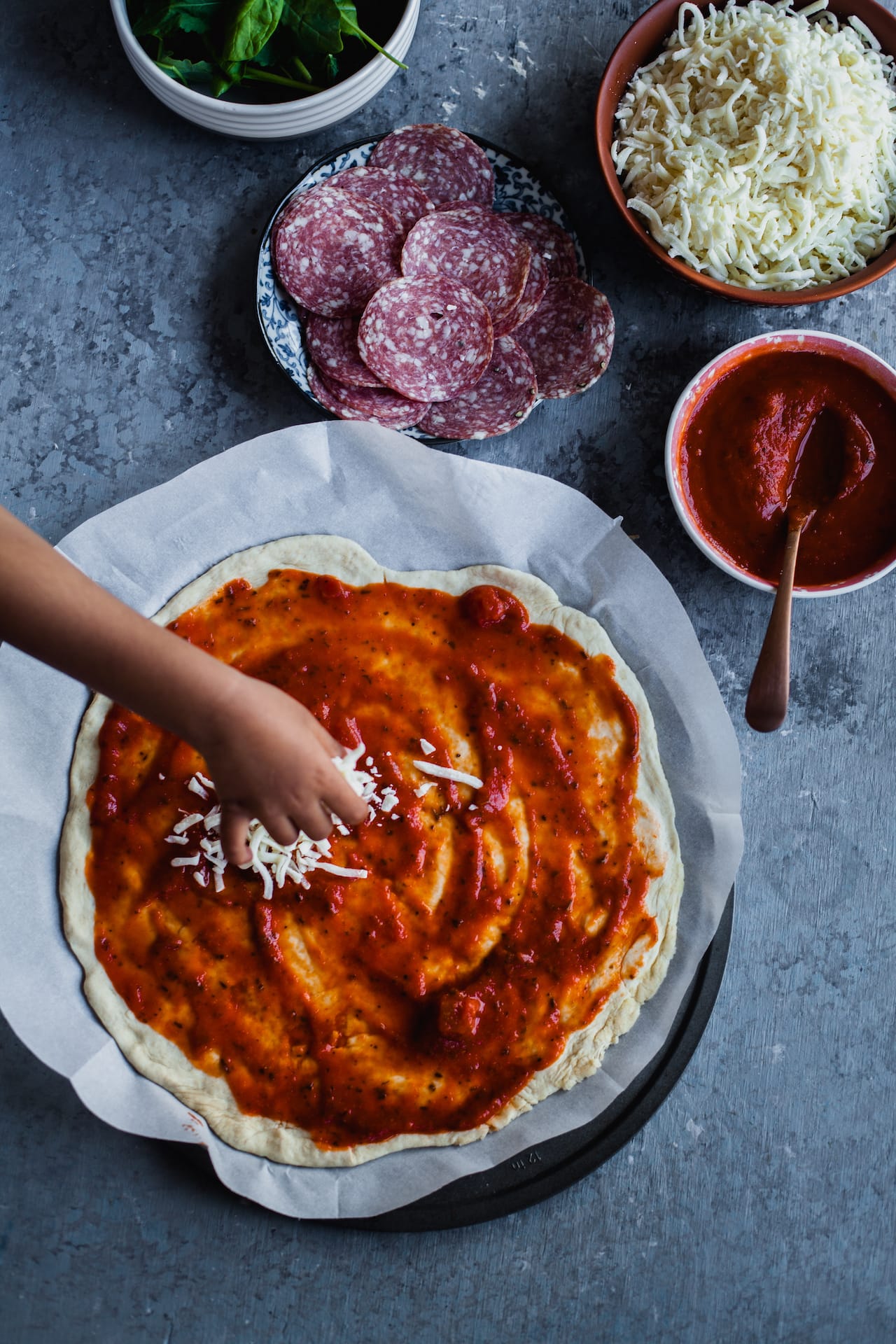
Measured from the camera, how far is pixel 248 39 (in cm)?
314

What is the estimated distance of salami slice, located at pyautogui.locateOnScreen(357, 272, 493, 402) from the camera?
3322mm

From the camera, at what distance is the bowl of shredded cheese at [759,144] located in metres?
3.18

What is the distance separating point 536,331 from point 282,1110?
2.72 metres

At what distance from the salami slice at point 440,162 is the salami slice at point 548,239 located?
5.4 inches

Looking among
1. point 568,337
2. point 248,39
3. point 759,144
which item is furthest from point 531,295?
point 248,39

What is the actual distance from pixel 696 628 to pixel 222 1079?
2.18 meters

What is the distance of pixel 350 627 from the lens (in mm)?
3410

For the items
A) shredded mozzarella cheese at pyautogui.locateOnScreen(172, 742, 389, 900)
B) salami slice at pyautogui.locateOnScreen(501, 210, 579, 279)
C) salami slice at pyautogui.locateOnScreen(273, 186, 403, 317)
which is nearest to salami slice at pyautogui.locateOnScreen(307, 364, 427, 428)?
salami slice at pyautogui.locateOnScreen(273, 186, 403, 317)

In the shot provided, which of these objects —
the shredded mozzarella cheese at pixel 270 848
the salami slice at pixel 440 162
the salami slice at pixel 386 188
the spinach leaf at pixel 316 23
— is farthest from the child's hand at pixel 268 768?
the spinach leaf at pixel 316 23

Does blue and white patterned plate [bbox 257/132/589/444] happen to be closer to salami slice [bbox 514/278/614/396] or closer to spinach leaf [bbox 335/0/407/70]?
salami slice [bbox 514/278/614/396]

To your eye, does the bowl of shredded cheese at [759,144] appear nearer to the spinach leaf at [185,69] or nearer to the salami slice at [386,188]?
the salami slice at [386,188]

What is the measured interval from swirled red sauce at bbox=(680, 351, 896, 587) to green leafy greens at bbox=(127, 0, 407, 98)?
1.53 meters

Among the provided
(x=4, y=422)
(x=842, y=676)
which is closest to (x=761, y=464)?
(x=842, y=676)

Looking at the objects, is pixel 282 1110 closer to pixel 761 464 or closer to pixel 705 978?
pixel 705 978
